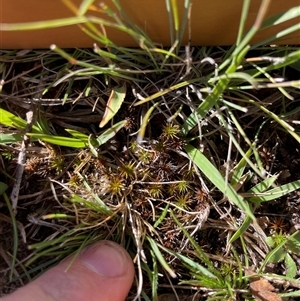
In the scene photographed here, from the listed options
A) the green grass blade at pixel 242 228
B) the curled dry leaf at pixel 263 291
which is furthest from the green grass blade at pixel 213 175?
the curled dry leaf at pixel 263 291

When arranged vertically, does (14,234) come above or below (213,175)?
below

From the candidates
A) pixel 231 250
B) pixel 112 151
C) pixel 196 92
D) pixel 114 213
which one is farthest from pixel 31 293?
pixel 196 92

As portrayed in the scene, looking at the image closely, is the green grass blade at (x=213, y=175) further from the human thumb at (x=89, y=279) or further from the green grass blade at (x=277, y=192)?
the human thumb at (x=89, y=279)

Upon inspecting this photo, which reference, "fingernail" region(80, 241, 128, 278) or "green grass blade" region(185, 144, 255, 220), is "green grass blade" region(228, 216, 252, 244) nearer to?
"green grass blade" region(185, 144, 255, 220)

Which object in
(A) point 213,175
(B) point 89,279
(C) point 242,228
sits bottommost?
(B) point 89,279

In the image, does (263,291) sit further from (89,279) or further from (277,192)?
(89,279)

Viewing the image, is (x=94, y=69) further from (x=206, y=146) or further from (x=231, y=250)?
(x=231, y=250)

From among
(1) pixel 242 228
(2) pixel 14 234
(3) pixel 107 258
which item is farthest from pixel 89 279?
(1) pixel 242 228
